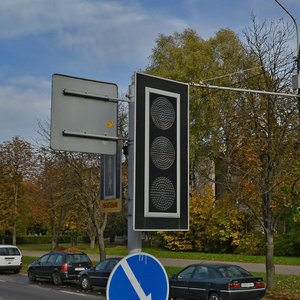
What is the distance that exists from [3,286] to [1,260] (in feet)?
27.9

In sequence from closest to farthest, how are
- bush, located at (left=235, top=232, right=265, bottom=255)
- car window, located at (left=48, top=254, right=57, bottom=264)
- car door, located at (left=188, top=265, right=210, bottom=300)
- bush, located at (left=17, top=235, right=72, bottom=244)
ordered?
car door, located at (left=188, top=265, right=210, bottom=300)
car window, located at (left=48, top=254, right=57, bottom=264)
bush, located at (left=235, top=232, right=265, bottom=255)
bush, located at (left=17, top=235, right=72, bottom=244)

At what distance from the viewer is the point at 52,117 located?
4363mm

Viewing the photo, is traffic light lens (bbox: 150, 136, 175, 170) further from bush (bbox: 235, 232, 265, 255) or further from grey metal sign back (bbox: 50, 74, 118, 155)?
bush (bbox: 235, 232, 265, 255)


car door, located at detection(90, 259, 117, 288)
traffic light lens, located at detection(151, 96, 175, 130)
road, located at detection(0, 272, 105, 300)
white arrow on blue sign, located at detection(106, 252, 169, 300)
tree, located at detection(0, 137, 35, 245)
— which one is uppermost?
tree, located at detection(0, 137, 35, 245)

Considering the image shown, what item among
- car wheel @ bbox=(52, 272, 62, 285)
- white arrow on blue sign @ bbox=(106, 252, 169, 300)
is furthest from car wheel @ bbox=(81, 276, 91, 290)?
white arrow on blue sign @ bbox=(106, 252, 169, 300)

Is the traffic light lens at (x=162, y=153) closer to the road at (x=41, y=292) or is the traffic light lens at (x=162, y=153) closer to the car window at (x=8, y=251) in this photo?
the road at (x=41, y=292)

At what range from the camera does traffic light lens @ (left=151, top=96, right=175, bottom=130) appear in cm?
455

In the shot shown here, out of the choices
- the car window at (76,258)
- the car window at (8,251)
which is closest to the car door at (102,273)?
the car window at (76,258)

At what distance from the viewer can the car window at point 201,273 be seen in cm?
1765

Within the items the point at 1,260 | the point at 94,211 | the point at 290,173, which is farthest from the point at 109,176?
the point at 1,260

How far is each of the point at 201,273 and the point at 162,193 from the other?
45.7 feet

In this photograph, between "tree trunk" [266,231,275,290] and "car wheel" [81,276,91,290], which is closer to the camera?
"tree trunk" [266,231,275,290]

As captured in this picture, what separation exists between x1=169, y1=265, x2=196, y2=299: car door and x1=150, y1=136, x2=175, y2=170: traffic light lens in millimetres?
13947

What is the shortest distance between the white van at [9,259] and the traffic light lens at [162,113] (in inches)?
1183
